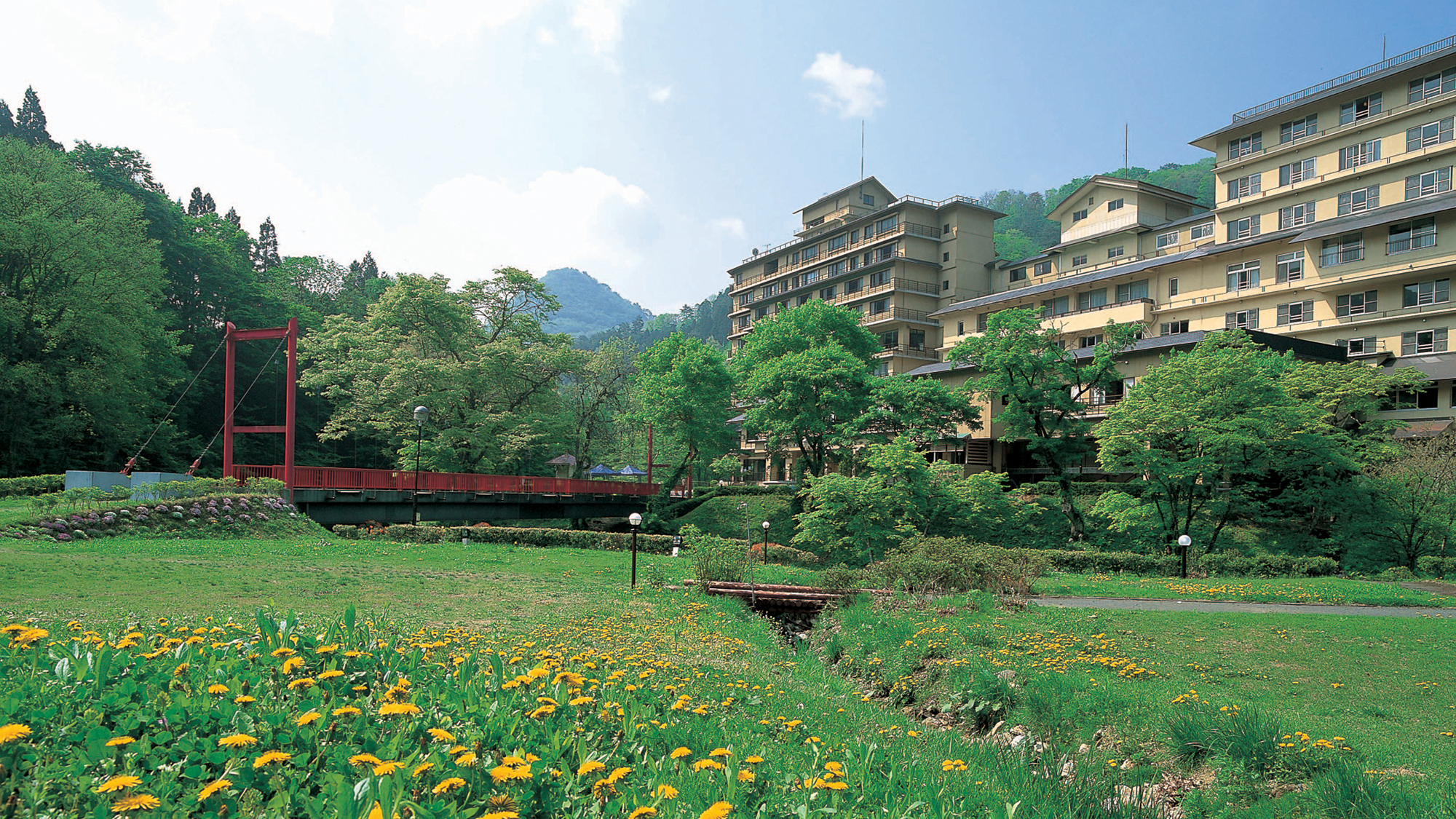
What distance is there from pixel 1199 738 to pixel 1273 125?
50.5 meters

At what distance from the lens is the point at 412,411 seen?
39031 mm

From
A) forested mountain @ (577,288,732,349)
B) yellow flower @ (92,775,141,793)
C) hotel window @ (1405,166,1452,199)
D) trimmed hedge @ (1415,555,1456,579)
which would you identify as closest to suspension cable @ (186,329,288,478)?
yellow flower @ (92,775,141,793)

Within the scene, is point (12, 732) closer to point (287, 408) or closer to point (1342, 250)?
point (287, 408)

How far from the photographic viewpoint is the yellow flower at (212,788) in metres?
2.68

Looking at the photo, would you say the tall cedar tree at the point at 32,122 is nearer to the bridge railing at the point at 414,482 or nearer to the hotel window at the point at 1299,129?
the bridge railing at the point at 414,482

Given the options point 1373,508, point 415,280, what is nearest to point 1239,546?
point 1373,508

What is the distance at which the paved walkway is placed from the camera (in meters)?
16.1

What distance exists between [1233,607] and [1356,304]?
103 feet

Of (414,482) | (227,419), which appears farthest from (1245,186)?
(227,419)

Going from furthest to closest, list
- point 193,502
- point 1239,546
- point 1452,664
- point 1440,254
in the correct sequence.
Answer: point 1440,254, point 1239,546, point 193,502, point 1452,664

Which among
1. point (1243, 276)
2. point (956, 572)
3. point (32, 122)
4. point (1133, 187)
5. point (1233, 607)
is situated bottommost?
point (1233, 607)

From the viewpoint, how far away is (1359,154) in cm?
4012

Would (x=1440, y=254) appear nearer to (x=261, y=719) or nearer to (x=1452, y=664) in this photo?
Answer: (x=1452, y=664)

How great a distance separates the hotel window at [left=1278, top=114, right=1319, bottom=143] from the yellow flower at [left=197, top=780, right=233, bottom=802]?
5522 centimetres
